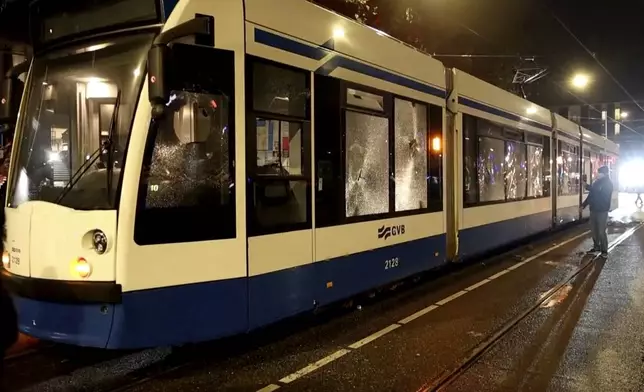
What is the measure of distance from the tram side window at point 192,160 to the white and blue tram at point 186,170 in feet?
0.04

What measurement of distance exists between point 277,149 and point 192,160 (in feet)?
3.08

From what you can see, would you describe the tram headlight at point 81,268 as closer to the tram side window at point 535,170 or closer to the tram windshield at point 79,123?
the tram windshield at point 79,123

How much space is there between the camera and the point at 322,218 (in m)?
5.81

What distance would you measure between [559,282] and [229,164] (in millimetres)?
6358

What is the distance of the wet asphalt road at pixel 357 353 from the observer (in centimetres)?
475

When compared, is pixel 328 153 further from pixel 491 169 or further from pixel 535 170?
pixel 535 170

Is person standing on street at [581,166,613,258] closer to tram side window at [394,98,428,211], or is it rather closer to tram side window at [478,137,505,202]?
tram side window at [478,137,505,202]

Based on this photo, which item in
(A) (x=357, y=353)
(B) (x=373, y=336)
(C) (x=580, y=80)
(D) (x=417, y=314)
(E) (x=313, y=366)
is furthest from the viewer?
(C) (x=580, y=80)

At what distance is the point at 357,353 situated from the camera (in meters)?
5.52

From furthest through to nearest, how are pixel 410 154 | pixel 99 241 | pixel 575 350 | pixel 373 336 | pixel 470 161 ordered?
pixel 470 161, pixel 410 154, pixel 373 336, pixel 575 350, pixel 99 241

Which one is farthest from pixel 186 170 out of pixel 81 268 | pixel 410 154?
pixel 410 154

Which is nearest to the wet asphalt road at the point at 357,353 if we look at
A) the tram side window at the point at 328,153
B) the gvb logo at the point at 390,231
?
the gvb logo at the point at 390,231

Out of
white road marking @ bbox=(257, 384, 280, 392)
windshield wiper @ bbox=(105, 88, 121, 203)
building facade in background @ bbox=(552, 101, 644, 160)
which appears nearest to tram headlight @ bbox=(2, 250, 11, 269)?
windshield wiper @ bbox=(105, 88, 121, 203)

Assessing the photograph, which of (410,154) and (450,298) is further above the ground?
(410,154)
